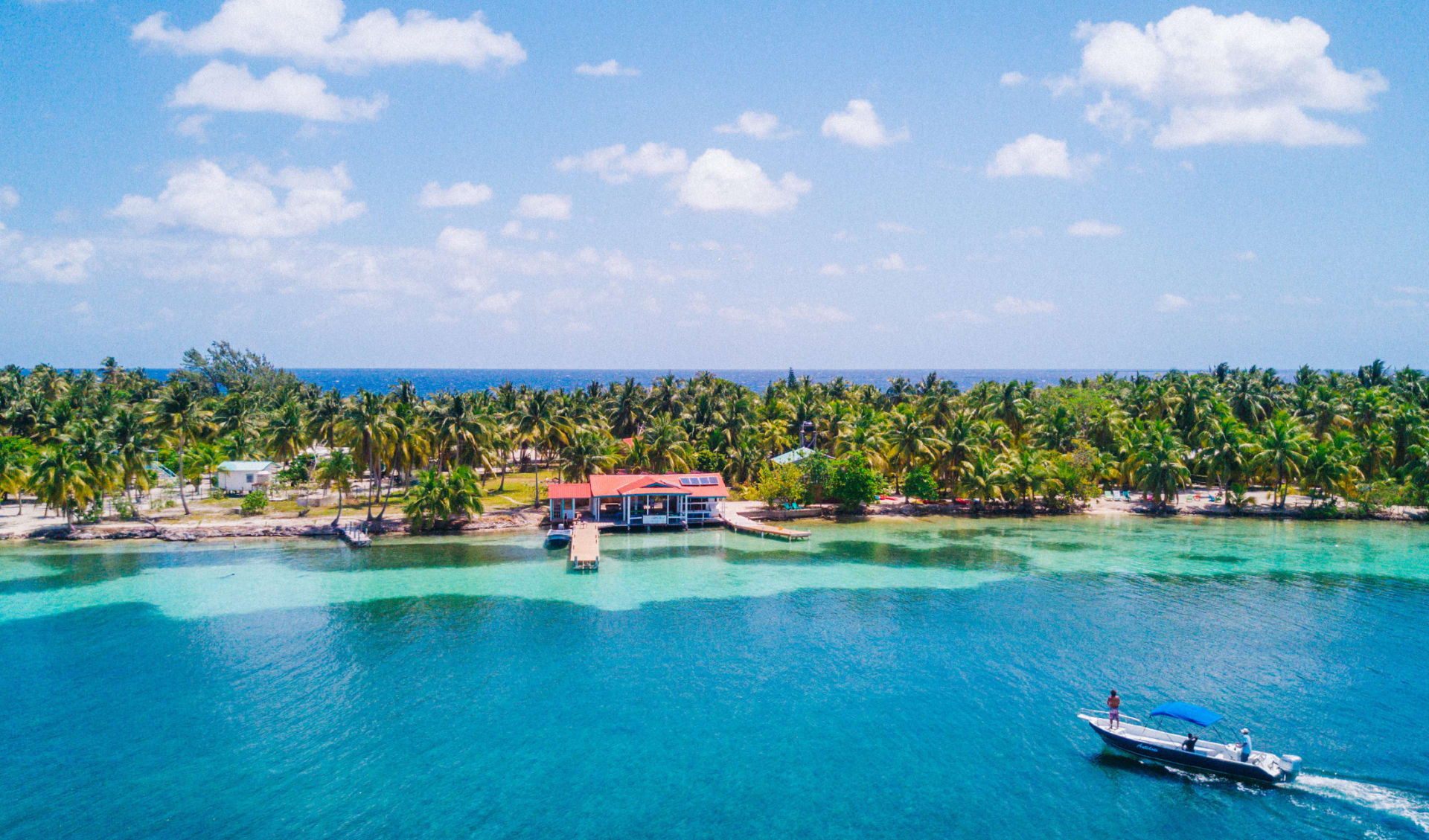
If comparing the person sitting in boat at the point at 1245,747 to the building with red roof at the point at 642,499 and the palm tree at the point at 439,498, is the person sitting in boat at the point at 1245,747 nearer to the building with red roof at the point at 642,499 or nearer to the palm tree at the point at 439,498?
the building with red roof at the point at 642,499

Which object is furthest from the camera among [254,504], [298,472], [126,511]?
[298,472]

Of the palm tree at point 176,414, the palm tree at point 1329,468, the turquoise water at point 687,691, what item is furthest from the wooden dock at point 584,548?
the palm tree at point 1329,468

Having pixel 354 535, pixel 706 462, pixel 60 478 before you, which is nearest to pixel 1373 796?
pixel 706 462

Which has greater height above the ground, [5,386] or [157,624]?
[5,386]

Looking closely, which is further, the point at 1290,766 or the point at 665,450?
the point at 665,450

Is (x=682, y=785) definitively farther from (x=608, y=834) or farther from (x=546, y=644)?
(x=546, y=644)

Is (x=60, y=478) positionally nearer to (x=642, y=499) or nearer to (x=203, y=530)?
(x=203, y=530)

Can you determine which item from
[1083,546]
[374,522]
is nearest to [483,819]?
[374,522]
